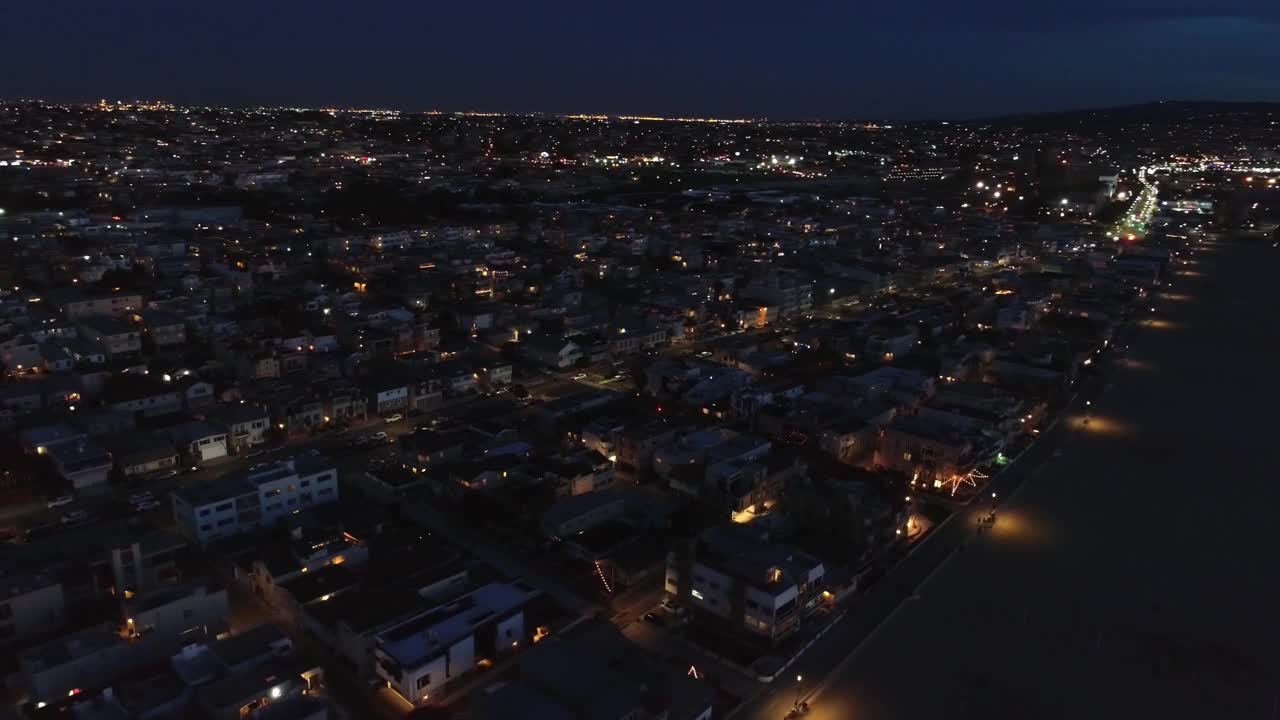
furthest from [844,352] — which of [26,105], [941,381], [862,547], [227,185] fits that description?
[26,105]

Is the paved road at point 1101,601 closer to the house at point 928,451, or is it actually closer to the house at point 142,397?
the house at point 928,451

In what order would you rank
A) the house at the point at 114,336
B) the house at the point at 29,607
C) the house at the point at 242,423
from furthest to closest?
the house at the point at 114,336 < the house at the point at 242,423 < the house at the point at 29,607

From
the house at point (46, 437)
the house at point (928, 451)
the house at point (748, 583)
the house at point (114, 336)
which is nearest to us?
the house at point (748, 583)

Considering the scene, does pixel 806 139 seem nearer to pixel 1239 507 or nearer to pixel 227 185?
pixel 227 185

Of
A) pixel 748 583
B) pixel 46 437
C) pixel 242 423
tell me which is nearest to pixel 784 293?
pixel 242 423

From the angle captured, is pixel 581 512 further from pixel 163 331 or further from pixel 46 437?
pixel 163 331

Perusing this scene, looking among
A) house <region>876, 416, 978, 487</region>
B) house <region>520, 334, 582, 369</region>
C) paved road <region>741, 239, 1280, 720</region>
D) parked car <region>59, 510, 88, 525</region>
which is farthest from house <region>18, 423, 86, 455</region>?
house <region>876, 416, 978, 487</region>

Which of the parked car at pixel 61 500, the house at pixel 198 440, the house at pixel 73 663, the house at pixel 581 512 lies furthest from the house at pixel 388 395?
the house at pixel 73 663
